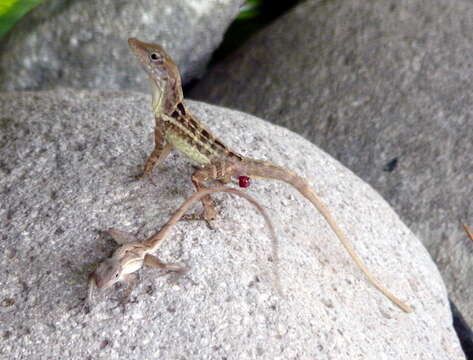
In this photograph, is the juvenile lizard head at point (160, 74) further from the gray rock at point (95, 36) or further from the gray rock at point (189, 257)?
the gray rock at point (95, 36)

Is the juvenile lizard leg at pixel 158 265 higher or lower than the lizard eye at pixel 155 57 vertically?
lower

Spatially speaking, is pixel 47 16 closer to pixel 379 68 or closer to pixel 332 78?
pixel 332 78

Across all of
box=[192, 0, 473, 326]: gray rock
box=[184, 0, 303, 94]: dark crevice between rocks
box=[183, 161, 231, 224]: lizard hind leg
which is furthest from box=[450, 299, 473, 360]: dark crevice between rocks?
box=[184, 0, 303, 94]: dark crevice between rocks

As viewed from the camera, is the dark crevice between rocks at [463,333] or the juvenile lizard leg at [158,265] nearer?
the juvenile lizard leg at [158,265]

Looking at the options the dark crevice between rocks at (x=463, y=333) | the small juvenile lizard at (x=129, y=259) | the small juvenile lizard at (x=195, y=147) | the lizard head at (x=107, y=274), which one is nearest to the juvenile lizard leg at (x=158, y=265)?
the small juvenile lizard at (x=129, y=259)

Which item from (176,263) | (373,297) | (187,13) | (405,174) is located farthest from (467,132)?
(176,263)

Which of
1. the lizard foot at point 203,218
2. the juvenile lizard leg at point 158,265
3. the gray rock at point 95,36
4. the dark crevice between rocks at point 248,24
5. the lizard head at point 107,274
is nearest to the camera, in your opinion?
the lizard head at point 107,274

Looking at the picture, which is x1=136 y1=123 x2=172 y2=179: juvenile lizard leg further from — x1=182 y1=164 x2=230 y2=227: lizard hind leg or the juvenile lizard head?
x1=182 y1=164 x2=230 y2=227: lizard hind leg

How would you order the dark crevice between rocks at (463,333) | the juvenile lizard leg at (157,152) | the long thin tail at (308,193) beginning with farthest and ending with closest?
the dark crevice between rocks at (463,333), the juvenile lizard leg at (157,152), the long thin tail at (308,193)

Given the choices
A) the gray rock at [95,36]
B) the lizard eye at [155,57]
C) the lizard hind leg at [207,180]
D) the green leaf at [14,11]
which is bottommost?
the gray rock at [95,36]
